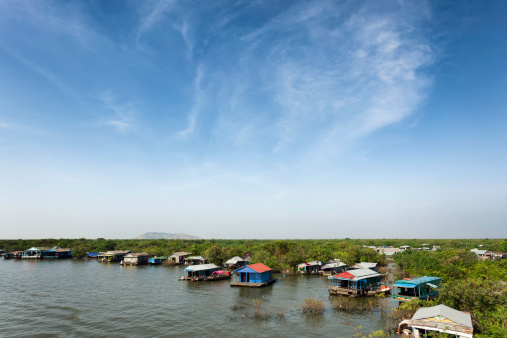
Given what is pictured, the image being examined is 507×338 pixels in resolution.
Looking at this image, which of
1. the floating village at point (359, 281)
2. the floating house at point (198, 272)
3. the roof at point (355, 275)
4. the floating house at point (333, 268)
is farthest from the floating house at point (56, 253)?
the roof at point (355, 275)

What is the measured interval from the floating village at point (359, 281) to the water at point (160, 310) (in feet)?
8.04

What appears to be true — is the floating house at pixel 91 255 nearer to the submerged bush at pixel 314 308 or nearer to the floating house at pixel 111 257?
the floating house at pixel 111 257

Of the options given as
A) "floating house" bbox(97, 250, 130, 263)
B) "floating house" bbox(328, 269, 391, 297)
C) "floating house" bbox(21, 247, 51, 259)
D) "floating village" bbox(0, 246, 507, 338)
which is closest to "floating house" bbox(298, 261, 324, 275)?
"floating village" bbox(0, 246, 507, 338)

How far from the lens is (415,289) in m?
30.1

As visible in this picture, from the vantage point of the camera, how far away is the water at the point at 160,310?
24234 millimetres

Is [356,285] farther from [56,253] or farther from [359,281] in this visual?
[56,253]

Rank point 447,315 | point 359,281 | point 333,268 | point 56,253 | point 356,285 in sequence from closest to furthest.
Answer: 1. point 447,315
2. point 356,285
3. point 359,281
4. point 333,268
5. point 56,253

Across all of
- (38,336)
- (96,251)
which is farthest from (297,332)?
(96,251)

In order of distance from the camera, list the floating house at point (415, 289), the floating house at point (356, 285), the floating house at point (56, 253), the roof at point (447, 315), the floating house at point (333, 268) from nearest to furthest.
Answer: the roof at point (447, 315)
the floating house at point (415, 289)
the floating house at point (356, 285)
the floating house at point (333, 268)
the floating house at point (56, 253)

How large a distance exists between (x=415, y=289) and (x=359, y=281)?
762 cm

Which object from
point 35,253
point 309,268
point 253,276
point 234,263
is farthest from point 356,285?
point 35,253

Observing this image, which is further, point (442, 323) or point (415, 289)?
point (415, 289)

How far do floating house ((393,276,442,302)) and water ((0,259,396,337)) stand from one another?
4.75 metres

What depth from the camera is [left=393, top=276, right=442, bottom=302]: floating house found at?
2934 cm
